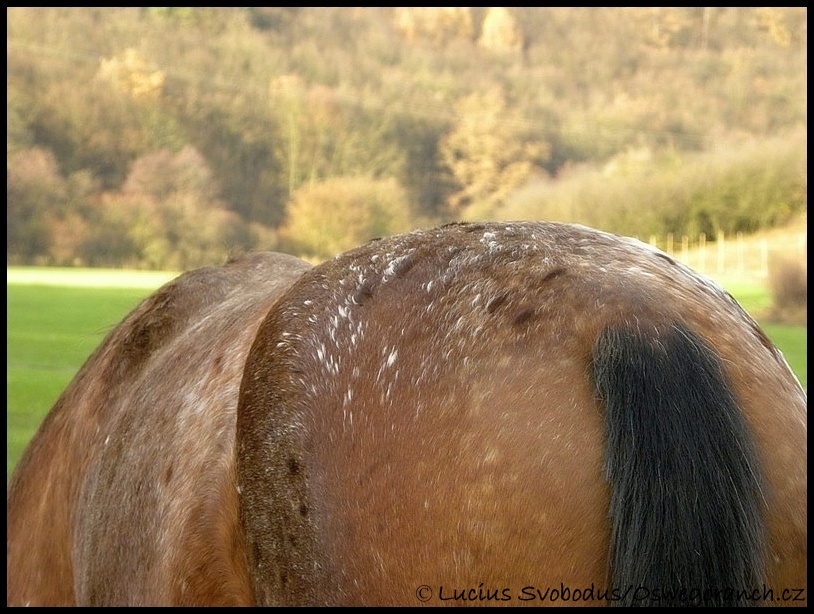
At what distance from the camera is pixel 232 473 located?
1.63 m

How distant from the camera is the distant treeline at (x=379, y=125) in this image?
25.4 m

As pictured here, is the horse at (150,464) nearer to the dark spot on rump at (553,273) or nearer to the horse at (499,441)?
the horse at (499,441)

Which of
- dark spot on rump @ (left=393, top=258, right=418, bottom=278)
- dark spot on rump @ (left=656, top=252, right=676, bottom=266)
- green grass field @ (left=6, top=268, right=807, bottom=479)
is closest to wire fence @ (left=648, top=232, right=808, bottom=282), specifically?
green grass field @ (left=6, top=268, right=807, bottom=479)

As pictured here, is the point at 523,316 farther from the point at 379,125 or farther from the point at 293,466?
the point at 379,125

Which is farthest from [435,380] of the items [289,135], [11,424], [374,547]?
[289,135]

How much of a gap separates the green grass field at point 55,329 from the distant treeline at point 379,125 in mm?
3672

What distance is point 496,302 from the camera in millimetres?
1433

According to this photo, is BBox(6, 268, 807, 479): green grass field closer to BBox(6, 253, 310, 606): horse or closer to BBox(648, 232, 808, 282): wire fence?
BBox(6, 253, 310, 606): horse

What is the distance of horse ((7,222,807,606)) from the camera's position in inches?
49.0

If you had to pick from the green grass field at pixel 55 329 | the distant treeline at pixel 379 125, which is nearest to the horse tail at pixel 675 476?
the green grass field at pixel 55 329

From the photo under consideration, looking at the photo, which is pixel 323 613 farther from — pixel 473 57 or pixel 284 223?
pixel 473 57

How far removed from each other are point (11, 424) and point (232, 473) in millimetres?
7187

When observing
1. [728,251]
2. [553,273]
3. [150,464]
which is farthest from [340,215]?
[553,273]

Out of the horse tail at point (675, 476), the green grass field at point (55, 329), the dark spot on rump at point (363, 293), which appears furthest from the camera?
the green grass field at point (55, 329)
